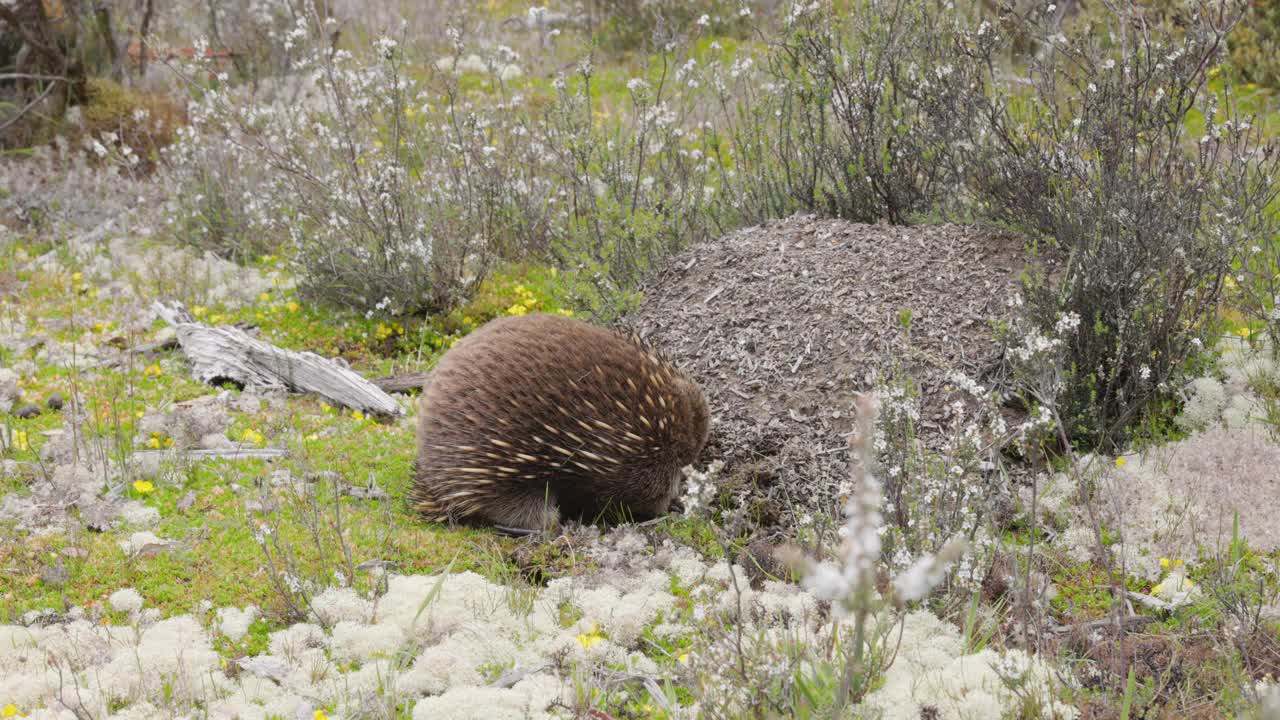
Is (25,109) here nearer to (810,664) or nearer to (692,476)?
(692,476)

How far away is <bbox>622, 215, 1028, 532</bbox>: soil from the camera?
5410 millimetres

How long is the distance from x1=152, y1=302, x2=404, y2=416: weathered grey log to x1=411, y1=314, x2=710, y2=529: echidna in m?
1.35

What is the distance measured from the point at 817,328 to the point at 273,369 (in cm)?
346

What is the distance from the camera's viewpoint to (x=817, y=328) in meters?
5.71

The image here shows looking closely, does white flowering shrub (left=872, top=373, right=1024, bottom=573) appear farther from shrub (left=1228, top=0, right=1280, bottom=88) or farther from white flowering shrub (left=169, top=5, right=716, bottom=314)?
shrub (left=1228, top=0, right=1280, bottom=88)

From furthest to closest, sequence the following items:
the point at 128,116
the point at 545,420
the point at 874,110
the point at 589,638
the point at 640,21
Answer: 1. the point at 640,21
2. the point at 128,116
3. the point at 874,110
4. the point at 545,420
5. the point at 589,638

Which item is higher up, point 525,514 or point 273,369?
point 273,369

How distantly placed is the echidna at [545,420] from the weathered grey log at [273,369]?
4.44 feet

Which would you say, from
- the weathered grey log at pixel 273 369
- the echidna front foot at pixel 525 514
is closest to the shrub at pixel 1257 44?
the echidna front foot at pixel 525 514

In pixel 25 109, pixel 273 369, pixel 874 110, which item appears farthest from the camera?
pixel 25 109

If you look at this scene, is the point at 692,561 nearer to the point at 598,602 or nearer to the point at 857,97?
the point at 598,602

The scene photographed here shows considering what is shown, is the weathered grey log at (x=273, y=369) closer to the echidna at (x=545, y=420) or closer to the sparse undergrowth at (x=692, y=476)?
the sparse undergrowth at (x=692, y=476)

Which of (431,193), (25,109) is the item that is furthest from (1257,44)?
(25,109)

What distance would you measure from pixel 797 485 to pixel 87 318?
18.4 feet
